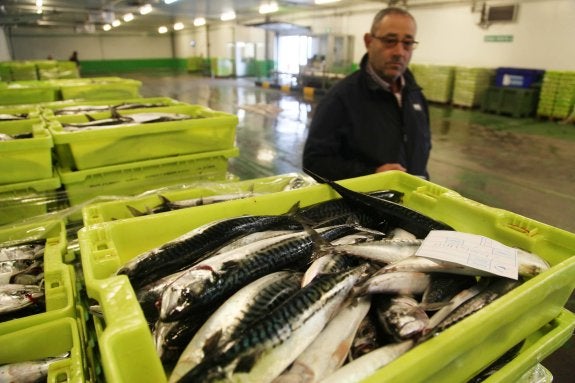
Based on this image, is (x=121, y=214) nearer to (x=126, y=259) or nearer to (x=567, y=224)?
(x=126, y=259)

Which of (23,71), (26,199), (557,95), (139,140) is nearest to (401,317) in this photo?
(139,140)

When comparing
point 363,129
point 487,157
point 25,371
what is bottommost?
point 487,157

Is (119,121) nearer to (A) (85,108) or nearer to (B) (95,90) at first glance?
(A) (85,108)

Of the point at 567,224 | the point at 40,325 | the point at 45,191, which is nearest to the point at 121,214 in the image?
the point at 40,325

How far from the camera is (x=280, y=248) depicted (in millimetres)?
1270

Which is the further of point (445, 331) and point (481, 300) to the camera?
point (481, 300)

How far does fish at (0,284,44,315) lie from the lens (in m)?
1.39

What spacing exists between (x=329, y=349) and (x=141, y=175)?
82.0 inches

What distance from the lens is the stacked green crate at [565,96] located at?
9500 mm

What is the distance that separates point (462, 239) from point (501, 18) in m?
13.1

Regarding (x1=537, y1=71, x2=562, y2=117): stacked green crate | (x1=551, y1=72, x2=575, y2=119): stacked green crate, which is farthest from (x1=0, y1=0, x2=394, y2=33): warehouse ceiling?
(x1=551, y1=72, x2=575, y2=119): stacked green crate

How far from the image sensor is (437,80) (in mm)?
12719

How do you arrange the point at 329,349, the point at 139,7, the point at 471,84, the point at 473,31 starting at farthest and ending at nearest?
1. the point at 139,7
2. the point at 473,31
3. the point at 471,84
4. the point at 329,349

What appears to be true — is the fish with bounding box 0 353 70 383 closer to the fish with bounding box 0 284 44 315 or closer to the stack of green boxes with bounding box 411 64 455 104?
the fish with bounding box 0 284 44 315
